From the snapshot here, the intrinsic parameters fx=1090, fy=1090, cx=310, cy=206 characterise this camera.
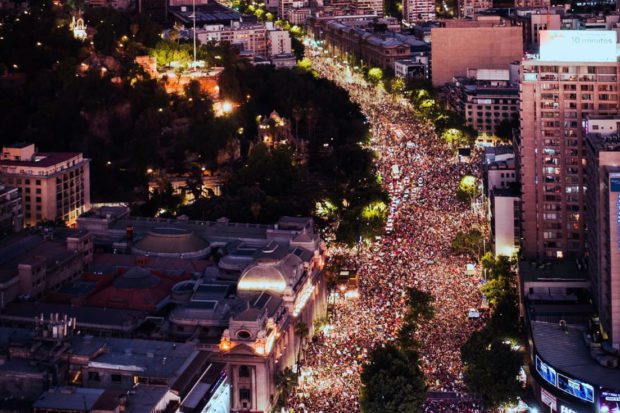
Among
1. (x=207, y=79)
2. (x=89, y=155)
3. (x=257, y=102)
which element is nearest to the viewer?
(x=89, y=155)

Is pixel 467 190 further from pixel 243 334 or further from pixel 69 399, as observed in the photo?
pixel 69 399

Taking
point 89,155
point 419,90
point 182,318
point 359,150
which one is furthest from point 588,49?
point 419,90

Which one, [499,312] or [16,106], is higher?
[16,106]

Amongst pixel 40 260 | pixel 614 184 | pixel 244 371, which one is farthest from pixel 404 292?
pixel 40 260

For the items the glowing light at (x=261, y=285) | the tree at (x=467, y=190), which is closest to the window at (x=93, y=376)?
the glowing light at (x=261, y=285)

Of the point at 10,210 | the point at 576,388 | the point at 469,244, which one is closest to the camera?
the point at 576,388

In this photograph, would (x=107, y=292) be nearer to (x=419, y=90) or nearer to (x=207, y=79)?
(x=207, y=79)

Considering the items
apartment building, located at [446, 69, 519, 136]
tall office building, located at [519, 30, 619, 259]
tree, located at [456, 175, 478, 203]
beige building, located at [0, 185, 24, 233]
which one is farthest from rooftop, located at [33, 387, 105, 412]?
apartment building, located at [446, 69, 519, 136]

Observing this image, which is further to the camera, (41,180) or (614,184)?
(41,180)
